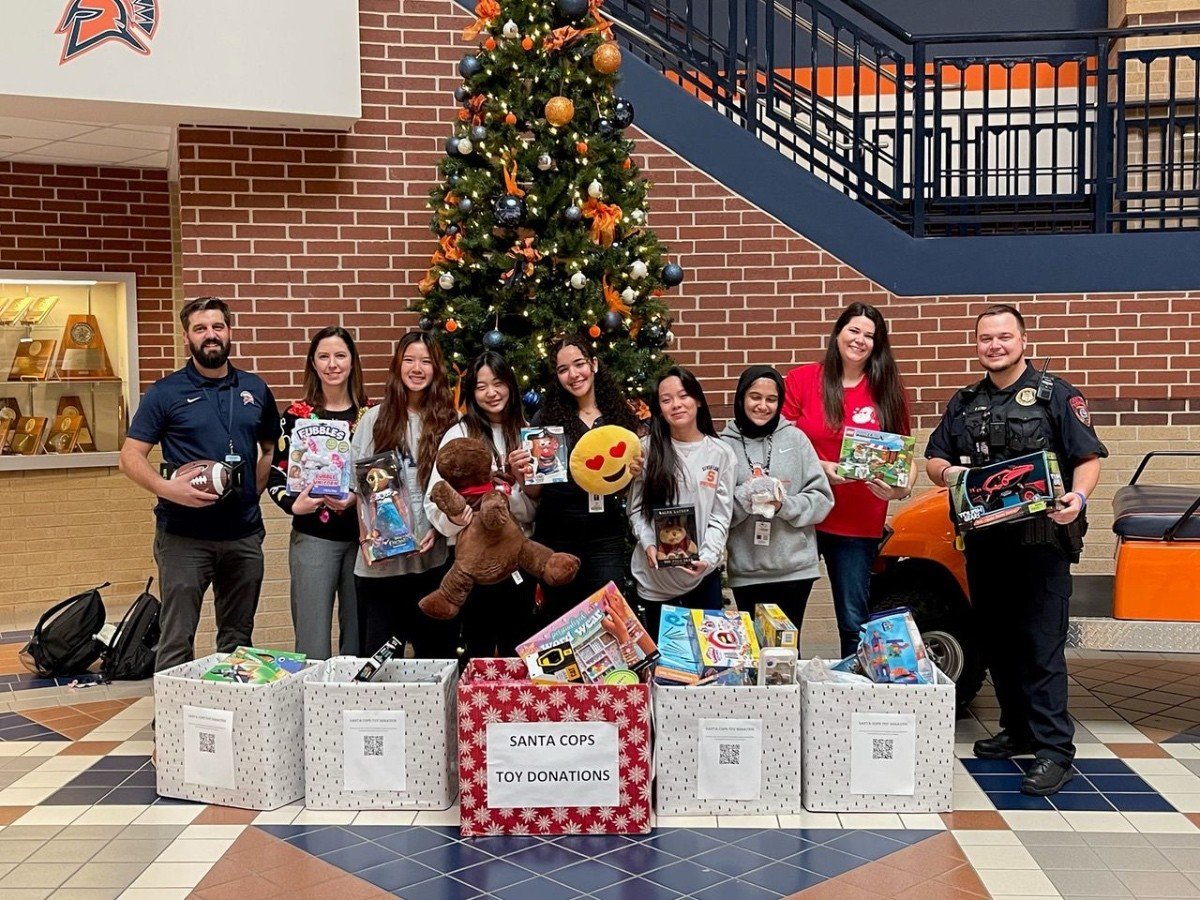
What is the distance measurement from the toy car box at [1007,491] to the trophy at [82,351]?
6649mm

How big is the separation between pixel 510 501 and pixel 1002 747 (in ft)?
7.77

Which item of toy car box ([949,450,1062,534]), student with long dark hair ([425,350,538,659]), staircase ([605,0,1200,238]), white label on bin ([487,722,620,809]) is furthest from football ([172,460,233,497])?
staircase ([605,0,1200,238])

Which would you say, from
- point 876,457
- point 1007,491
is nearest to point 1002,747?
point 1007,491

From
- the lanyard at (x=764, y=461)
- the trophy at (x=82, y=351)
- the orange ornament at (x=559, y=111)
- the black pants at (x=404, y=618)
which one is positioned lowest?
the black pants at (x=404, y=618)

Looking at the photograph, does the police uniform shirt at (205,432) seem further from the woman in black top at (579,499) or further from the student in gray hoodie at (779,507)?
the student in gray hoodie at (779,507)

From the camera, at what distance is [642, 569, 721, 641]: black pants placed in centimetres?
492

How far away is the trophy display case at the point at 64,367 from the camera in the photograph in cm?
858

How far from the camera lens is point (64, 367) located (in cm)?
873

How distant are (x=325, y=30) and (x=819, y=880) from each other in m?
4.99

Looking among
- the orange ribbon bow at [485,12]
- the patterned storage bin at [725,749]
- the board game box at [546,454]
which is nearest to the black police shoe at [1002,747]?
the patterned storage bin at [725,749]

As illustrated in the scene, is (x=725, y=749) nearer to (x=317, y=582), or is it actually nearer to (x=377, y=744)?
(x=377, y=744)

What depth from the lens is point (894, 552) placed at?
218 inches

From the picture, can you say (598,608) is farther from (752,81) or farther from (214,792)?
(752,81)

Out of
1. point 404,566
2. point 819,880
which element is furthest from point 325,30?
point 819,880
